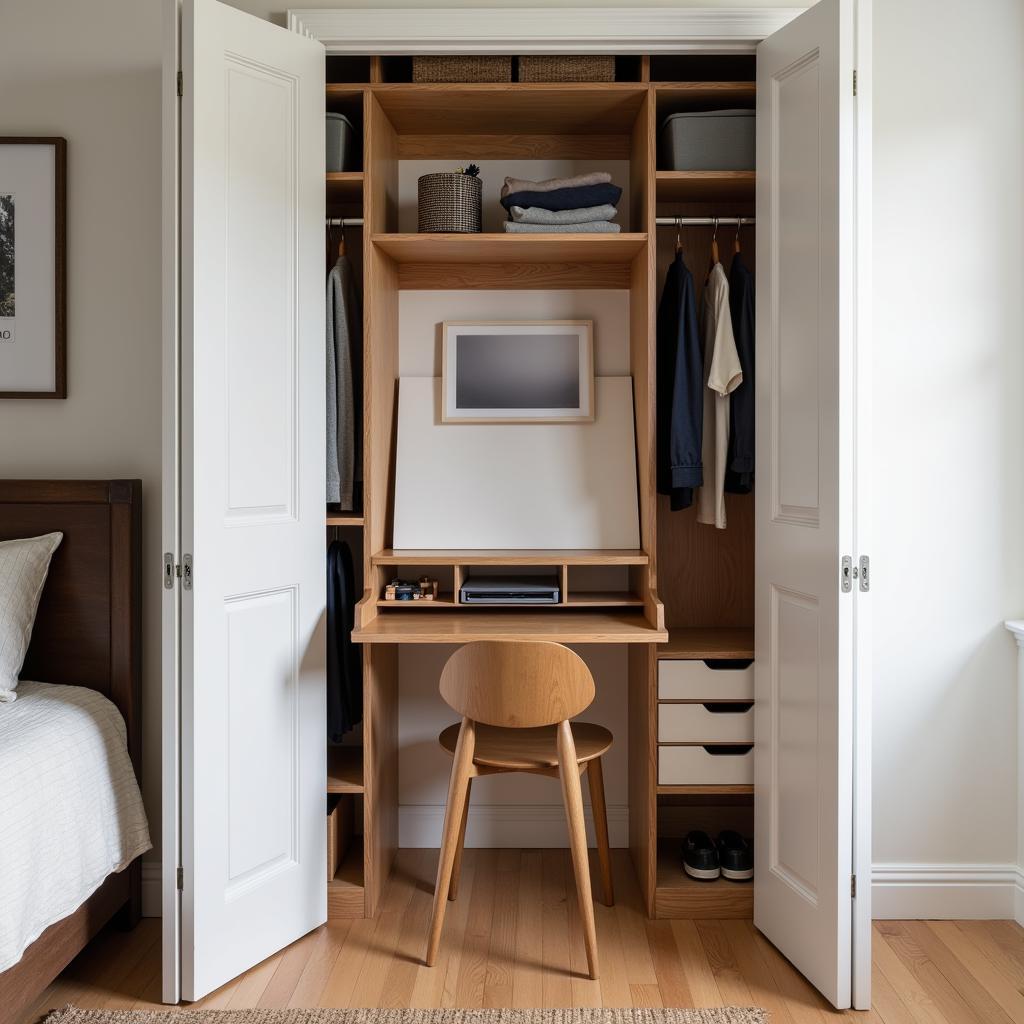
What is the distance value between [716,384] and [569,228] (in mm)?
605

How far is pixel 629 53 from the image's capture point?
7.95 ft

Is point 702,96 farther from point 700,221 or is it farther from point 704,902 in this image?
point 704,902

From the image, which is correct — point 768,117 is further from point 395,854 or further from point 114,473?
point 395,854

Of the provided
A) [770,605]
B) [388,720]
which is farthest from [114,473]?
[770,605]

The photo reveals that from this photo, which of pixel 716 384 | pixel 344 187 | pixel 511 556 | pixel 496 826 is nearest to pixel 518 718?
pixel 511 556

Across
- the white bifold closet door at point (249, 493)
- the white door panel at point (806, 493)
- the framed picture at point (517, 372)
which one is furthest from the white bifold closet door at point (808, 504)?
the white bifold closet door at point (249, 493)

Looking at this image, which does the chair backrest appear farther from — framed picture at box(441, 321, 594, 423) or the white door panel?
framed picture at box(441, 321, 594, 423)

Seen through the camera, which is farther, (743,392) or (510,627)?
(743,392)

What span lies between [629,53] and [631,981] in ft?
7.95

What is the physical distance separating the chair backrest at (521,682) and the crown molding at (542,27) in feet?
5.33

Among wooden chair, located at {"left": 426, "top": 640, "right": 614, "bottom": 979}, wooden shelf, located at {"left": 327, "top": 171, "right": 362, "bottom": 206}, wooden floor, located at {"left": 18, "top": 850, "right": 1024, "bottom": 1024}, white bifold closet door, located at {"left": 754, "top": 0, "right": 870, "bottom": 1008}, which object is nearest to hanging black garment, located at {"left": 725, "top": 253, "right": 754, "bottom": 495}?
white bifold closet door, located at {"left": 754, "top": 0, "right": 870, "bottom": 1008}

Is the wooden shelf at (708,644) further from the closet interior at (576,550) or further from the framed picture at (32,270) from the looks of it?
the framed picture at (32,270)

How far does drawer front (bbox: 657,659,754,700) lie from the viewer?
2.45 meters

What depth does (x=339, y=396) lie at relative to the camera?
97.9 inches
